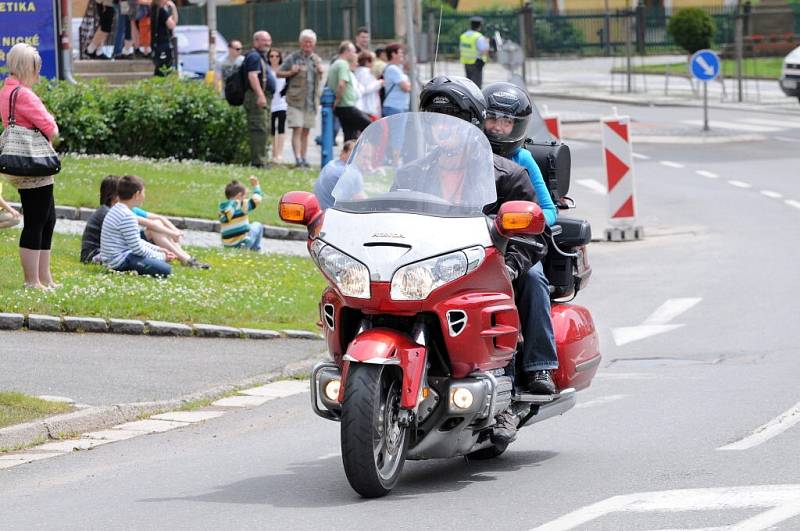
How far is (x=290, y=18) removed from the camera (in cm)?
6156

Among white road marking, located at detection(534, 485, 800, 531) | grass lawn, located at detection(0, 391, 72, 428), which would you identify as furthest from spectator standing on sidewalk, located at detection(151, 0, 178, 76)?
white road marking, located at detection(534, 485, 800, 531)

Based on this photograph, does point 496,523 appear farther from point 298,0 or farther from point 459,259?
point 298,0

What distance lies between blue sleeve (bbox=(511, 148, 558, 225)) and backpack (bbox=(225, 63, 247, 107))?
617 inches

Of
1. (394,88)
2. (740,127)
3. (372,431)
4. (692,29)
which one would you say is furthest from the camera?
(692,29)

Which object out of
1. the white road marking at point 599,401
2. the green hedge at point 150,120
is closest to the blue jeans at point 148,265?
the white road marking at point 599,401

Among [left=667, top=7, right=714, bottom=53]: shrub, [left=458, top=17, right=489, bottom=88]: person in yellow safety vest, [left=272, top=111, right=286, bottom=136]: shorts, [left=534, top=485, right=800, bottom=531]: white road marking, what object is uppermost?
[left=667, top=7, right=714, bottom=53]: shrub

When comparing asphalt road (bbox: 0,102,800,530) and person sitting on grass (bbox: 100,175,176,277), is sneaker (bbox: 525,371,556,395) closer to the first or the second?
asphalt road (bbox: 0,102,800,530)

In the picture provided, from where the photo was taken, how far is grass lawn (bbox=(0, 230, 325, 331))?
13.1 meters

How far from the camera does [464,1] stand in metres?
72.9

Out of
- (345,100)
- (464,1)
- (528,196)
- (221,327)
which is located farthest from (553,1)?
(528,196)

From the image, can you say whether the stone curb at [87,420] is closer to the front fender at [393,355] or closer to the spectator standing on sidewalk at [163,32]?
the front fender at [393,355]

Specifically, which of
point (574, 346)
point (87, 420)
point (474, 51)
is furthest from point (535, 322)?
point (474, 51)

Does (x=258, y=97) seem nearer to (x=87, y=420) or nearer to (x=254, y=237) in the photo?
(x=254, y=237)

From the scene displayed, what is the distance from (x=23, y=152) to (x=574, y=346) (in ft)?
20.2
